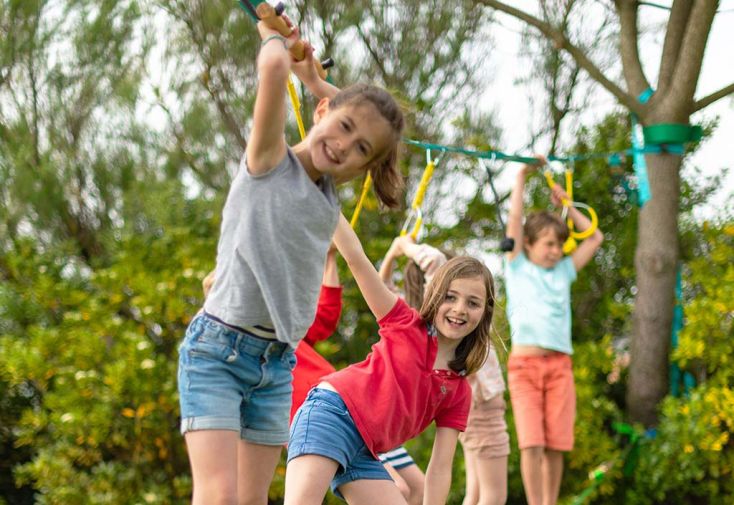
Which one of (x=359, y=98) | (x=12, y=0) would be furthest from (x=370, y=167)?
(x=12, y=0)

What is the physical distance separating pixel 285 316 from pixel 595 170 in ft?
10.2

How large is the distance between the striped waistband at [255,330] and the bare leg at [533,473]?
1835mm

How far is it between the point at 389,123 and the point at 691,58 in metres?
2.63

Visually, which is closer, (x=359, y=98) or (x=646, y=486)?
(x=359, y=98)

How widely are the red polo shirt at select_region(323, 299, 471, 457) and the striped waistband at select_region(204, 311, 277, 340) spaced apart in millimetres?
252

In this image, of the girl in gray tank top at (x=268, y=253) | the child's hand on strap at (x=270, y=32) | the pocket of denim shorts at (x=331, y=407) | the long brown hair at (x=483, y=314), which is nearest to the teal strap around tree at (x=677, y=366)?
the long brown hair at (x=483, y=314)

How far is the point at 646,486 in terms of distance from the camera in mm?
3961

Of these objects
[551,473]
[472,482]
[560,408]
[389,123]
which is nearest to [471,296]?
[389,123]

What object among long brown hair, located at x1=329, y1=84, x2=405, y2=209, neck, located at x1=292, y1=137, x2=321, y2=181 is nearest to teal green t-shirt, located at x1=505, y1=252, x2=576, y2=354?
long brown hair, located at x1=329, y1=84, x2=405, y2=209

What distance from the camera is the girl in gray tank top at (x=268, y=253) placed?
1.82m

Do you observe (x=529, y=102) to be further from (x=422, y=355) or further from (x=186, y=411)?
(x=186, y=411)

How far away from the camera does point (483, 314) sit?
2.42m

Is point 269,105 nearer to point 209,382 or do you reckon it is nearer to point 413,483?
point 209,382

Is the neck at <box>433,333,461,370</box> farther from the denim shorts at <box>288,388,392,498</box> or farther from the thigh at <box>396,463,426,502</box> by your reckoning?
the thigh at <box>396,463,426,502</box>
